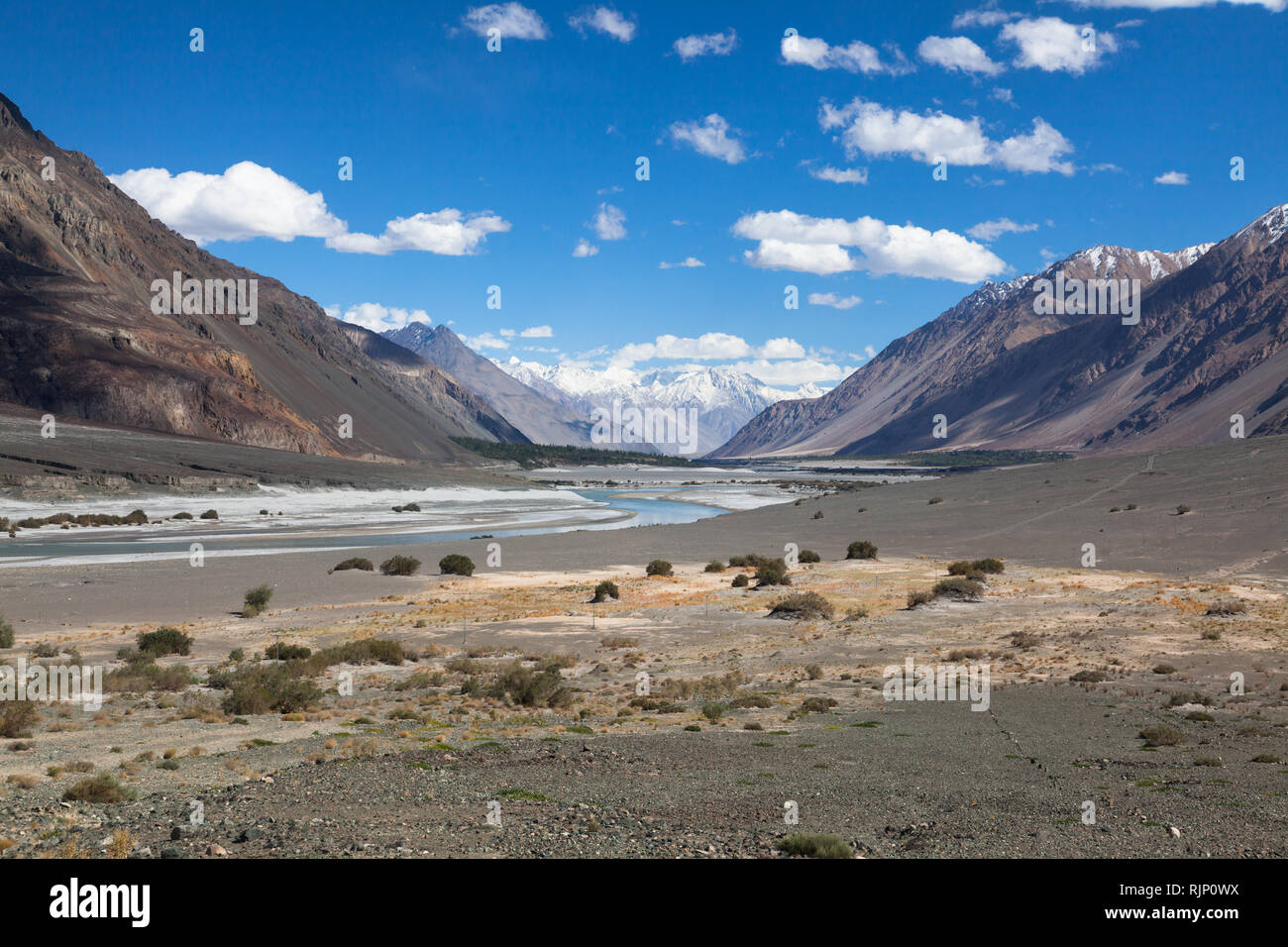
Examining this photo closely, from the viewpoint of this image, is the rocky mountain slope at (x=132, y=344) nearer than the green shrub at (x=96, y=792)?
No

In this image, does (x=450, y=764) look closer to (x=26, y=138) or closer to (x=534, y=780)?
(x=534, y=780)

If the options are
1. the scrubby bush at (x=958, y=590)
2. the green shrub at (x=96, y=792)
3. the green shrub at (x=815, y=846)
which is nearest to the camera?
the green shrub at (x=815, y=846)

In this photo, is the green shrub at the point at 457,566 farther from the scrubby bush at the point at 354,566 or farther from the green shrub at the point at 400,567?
the scrubby bush at the point at 354,566

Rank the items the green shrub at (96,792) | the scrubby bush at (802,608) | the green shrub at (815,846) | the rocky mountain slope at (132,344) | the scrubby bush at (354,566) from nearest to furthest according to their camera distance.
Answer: the green shrub at (815,846) → the green shrub at (96,792) → the scrubby bush at (802,608) → the scrubby bush at (354,566) → the rocky mountain slope at (132,344)

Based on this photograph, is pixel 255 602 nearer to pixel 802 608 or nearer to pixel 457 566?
pixel 457 566

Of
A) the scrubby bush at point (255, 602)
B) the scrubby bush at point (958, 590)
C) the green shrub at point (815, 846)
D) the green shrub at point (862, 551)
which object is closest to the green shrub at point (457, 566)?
the scrubby bush at point (255, 602)

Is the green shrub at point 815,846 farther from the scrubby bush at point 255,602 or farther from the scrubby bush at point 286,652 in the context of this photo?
the scrubby bush at point 255,602

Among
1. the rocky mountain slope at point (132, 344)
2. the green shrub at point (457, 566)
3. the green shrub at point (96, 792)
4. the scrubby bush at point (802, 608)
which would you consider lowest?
the scrubby bush at point (802, 608)

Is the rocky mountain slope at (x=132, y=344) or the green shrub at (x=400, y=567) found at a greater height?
the rocky mountain slope at (x=132, y=344)

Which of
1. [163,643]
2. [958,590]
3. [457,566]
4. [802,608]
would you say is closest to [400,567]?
[457,566]
